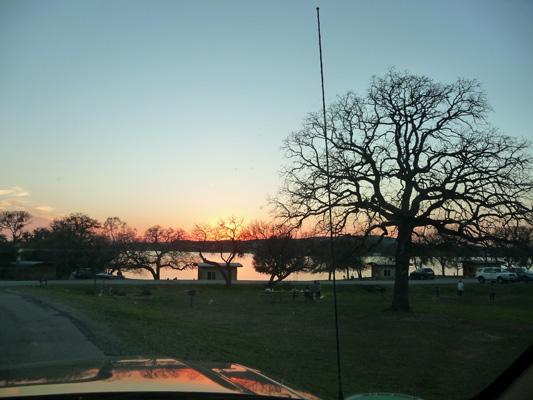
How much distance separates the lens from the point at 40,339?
1165 centimetres

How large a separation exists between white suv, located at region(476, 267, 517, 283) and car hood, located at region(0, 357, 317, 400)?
193ft

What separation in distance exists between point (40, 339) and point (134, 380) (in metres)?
10.4

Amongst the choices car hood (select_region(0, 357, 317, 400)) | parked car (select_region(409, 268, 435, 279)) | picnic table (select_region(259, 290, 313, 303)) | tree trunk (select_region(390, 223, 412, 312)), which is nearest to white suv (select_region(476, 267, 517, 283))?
parked car (select_region(409, 268, 435, 279))

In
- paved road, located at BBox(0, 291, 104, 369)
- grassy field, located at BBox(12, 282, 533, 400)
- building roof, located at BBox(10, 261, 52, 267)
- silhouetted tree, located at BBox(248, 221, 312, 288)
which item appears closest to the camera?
paved road, located at BBox(0, 291, 104, 369)

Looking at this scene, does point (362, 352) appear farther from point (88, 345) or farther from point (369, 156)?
point (369, 156)

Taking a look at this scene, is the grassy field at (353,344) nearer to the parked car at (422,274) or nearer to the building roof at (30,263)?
the parked car at (422,274)

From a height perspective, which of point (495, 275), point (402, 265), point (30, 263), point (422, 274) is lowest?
point (422, 274)

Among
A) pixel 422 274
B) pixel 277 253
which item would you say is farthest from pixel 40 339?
pixel 422 274

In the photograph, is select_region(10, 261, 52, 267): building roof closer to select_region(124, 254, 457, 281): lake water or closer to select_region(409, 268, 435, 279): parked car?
select_region(124, 254, 457, 281): lake water

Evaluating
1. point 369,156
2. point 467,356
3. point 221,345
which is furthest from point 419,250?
point 221,345

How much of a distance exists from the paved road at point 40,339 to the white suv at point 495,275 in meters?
52.6

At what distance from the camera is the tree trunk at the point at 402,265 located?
24.7 meters

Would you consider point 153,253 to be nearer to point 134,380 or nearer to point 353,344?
point 353,344

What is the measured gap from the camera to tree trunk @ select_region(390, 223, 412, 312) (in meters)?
24.7
